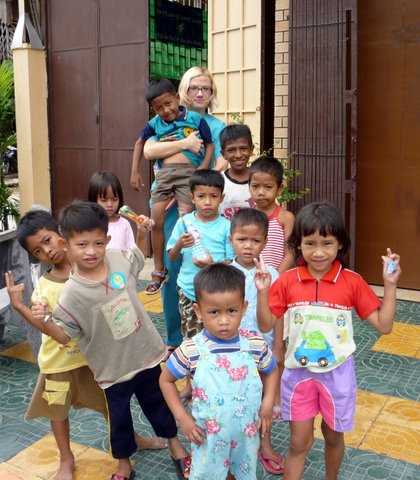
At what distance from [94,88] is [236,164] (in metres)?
4.72

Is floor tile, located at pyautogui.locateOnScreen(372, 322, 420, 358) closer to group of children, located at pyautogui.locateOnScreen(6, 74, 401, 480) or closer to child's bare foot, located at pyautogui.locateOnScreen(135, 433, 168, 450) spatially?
group of children, located at pyautogui.locateOnScreen(6, 74, 401, 480)

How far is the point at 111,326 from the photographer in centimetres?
247

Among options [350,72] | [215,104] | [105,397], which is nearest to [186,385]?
[105,397]

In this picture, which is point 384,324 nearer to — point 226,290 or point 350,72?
point 226,290

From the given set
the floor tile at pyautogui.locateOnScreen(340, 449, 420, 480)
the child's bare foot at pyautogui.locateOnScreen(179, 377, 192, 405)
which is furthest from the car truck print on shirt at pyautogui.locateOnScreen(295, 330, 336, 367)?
the child's bare foot at pyautogui.locateOnScreen(179, 377, 192, 405)

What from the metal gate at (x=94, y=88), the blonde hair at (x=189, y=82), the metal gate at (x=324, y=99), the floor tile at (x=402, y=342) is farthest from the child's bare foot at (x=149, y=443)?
the metal gate at (x=94, y=88)

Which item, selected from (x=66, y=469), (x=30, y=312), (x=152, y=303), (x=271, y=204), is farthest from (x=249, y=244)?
(x=152, y=303)

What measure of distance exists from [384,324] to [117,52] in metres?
5.87

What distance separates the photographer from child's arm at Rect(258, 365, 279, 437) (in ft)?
6.98

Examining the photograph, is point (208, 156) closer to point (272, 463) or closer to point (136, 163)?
point (136, 163)

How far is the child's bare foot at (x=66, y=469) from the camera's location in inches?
108

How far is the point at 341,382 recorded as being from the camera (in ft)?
7.49

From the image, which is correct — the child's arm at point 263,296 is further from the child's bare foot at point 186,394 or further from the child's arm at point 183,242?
the child's bare foot at point 186,394

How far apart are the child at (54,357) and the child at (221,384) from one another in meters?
0.73
